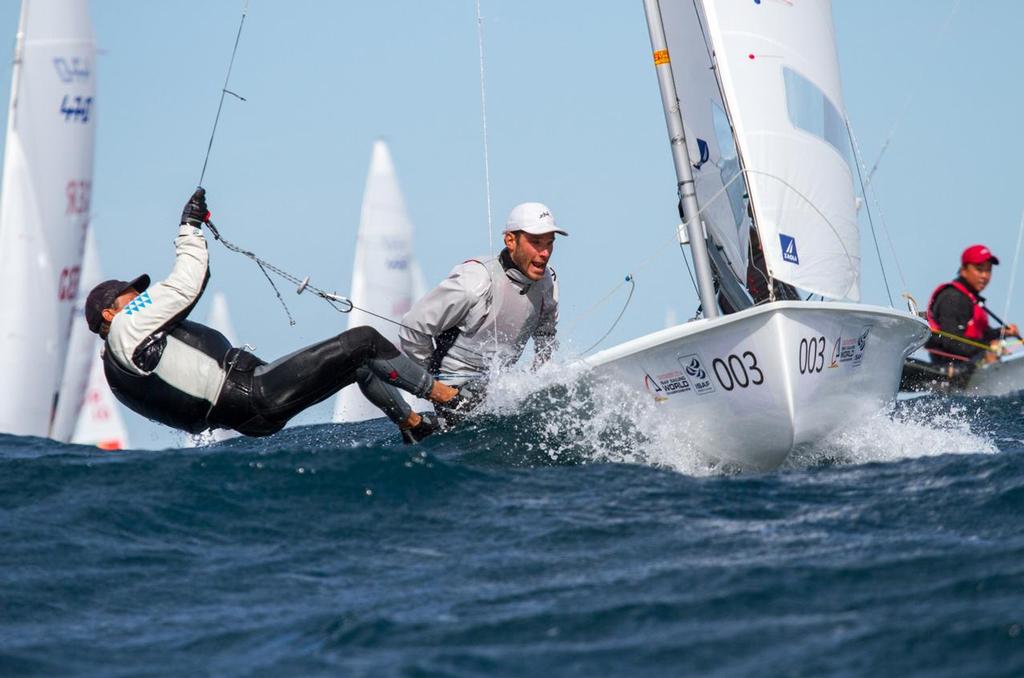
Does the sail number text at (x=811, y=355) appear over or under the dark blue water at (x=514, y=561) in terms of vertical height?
over

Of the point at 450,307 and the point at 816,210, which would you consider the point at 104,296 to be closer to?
the point at 450,307

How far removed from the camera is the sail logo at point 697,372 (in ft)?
17.0

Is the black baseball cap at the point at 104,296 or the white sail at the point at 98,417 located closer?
the black baseball cap at the point at 104,296

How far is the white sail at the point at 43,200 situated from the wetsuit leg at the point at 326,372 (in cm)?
525

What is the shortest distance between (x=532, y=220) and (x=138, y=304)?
1760 mm

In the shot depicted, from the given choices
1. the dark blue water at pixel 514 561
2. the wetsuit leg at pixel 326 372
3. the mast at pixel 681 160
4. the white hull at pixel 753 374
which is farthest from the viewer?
the mast at pixel 681 160

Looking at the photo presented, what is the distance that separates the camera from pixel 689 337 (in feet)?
16.9

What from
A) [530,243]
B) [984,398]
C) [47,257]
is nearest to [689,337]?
[530,243]

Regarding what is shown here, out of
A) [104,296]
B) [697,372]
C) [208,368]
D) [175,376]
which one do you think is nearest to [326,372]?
[208,368]

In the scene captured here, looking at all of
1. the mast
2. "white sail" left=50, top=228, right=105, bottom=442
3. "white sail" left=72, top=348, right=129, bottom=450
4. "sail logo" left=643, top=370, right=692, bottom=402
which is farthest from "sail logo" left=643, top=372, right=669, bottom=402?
"white sail" left=72, top=348, right=129, bottom=450

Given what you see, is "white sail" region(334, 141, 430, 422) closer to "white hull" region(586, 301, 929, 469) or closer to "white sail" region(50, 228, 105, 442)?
"white sail" region(50, 228, 105, 442)

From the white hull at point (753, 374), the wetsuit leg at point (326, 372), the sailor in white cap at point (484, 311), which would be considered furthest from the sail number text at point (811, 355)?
the wetsuit leg at point (326, 372)

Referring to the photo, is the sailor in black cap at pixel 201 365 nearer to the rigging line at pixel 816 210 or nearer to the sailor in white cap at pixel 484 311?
the sailor in white cap at pixel 484 311

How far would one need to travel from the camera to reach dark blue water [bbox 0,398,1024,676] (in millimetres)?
3107
